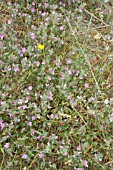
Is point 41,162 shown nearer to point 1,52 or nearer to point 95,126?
point 95,126

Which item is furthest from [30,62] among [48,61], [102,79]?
[102,79]

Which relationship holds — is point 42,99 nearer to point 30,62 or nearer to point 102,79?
point 30,62

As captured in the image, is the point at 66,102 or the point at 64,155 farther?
the point at 66,102

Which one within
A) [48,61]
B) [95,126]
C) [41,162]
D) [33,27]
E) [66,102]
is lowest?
[41,162]

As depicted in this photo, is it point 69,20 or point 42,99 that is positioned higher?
point 69,20

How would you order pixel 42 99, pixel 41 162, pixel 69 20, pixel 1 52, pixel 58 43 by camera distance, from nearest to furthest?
pixel 41 162, pixel 42 99, pixel 1 52, pixel 58 43, pixel 69 20

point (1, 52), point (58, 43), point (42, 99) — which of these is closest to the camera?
point (42, 99)

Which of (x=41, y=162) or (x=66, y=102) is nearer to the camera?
(x=41, y=162)

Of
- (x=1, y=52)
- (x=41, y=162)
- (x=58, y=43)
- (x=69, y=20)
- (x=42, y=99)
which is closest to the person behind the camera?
(x=41, y=162)

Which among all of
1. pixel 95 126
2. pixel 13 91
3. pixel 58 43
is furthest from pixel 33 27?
pixel 95 126

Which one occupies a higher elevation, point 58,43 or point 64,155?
point 58,43
